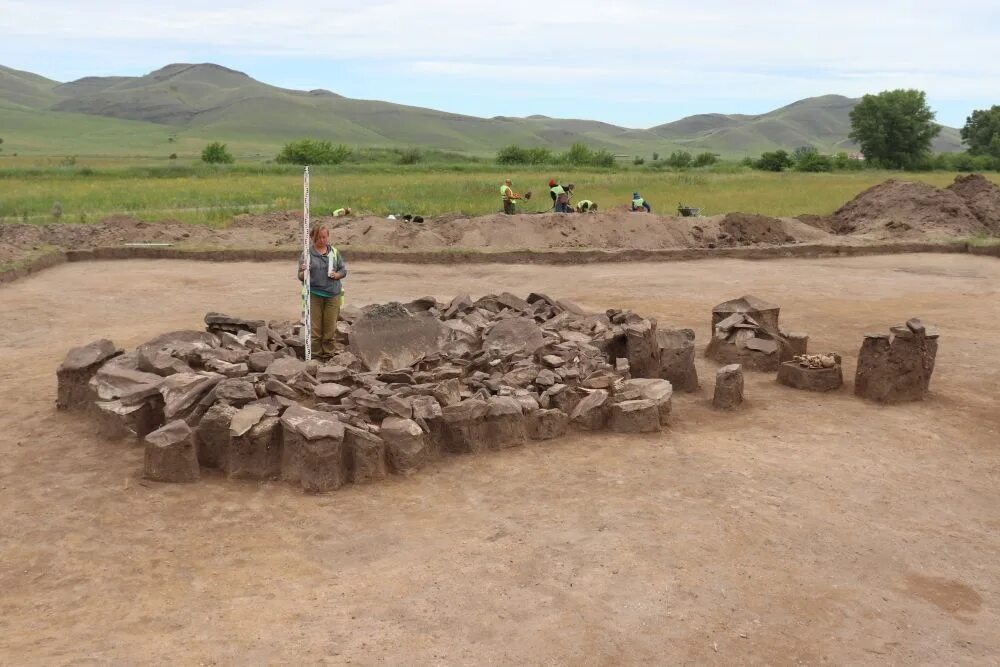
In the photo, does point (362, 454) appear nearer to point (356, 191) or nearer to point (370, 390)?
point (370, 390)

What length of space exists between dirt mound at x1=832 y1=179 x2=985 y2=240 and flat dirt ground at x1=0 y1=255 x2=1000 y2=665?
1664cm

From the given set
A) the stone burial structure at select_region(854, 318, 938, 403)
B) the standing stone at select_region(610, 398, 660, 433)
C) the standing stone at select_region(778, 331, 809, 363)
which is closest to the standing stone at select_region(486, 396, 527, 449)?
the standing stone at select_region(610, 398, 660, 433)

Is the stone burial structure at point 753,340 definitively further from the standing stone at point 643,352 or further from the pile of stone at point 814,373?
the standing stone at point 643,352

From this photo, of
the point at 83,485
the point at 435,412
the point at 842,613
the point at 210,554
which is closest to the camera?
the point at 842,613

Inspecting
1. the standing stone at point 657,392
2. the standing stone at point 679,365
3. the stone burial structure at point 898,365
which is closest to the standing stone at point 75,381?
the standing stone at point 657,392

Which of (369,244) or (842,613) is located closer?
(842,613)

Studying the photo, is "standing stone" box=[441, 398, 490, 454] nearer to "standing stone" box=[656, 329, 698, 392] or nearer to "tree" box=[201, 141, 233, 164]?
"standing stone" box=[656, 329, 698, 392]

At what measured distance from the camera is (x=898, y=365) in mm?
9789

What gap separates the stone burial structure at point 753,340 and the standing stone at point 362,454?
5214mm

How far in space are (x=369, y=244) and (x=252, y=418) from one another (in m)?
14.0

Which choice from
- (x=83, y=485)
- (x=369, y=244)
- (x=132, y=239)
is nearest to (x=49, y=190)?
(x=132, y=239)

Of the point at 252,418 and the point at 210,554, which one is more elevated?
the point at 252,418

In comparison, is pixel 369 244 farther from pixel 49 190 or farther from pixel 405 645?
pixel 49 190

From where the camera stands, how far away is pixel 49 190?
34375 mm
